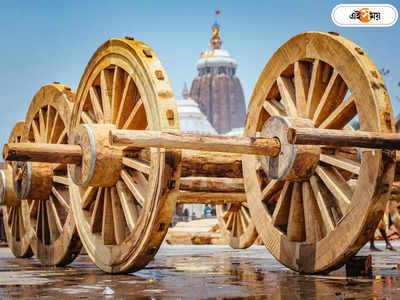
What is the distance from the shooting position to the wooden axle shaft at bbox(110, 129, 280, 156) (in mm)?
5906

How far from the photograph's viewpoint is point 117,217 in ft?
24.3

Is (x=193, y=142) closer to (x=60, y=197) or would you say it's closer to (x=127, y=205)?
(x=127, y=205)

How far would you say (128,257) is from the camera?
6848mm

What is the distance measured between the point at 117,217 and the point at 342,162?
267 cm

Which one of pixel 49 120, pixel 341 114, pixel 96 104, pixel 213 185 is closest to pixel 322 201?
pixel 341 114

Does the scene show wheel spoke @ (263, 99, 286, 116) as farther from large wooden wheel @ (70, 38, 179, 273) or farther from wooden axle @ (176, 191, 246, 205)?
wooden axle @ (176, 191, 246, 205)

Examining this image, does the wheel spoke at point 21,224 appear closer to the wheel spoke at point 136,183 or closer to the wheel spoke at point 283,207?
the wheel spoke at point 136,183

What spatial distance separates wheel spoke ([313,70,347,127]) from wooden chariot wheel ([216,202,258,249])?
225 inches

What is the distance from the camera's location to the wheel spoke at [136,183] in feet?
22.7

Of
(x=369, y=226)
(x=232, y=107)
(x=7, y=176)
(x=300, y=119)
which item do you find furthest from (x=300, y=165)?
(x=232, y=107)

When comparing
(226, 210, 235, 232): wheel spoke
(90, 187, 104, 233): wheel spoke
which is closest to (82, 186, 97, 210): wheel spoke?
(90, 187, 104, 233): wheel spoke

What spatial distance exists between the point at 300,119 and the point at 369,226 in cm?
144

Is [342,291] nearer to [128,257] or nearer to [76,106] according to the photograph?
[128,257]

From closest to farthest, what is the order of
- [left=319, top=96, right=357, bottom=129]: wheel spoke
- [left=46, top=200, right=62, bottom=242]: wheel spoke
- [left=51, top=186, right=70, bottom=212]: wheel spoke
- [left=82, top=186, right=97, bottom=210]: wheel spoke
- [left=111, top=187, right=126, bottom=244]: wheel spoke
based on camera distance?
[left=319, top=96, right=357, bottom=129]: wheel spoke, [left=111, top=187, right=126, bottom=244]: wheel spoke, [left=82, top=186, right=97, bottom=210]: wheel spoke, [left=51, top=186, right=70, bottom=212]: wheel spoke, [left=46, top=200, right=62, bottom=242]: wheel spoke
